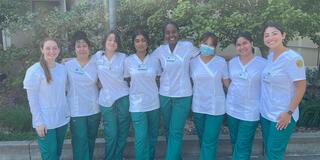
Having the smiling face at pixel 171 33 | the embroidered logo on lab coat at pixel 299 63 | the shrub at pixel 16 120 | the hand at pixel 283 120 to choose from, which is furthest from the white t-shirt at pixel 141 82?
the shrub at pixel 16 120

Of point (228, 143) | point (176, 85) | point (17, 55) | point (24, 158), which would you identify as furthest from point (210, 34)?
point (17, 55)

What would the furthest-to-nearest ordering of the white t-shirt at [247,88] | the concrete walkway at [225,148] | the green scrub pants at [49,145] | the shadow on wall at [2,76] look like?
the shadow on wall at [2,76], the concrete walkway at [225,148], the white t-shirt at [247,88], the green scrub pants at [49,145]

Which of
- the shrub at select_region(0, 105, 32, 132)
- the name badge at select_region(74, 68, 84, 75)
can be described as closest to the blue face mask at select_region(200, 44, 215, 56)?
the name badge at select_region(74, 68, 84, 75)

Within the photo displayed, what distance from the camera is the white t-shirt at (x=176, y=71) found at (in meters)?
4.90

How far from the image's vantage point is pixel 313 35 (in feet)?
22.0

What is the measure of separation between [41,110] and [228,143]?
109 inches

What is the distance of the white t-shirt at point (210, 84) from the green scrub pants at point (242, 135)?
0.72 feet

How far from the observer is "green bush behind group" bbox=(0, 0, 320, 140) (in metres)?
5.46

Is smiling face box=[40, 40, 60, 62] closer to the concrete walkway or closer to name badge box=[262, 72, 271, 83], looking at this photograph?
the concrete walkway

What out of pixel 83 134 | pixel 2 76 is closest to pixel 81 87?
pixel 83 134

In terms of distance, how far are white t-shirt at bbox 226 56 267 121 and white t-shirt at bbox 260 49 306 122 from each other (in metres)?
0.18

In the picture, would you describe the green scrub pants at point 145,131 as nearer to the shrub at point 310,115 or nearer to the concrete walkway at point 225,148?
the concrete walkway at point 225,148

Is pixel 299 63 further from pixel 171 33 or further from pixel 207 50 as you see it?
pixel 171 33

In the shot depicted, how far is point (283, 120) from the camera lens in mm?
4211
